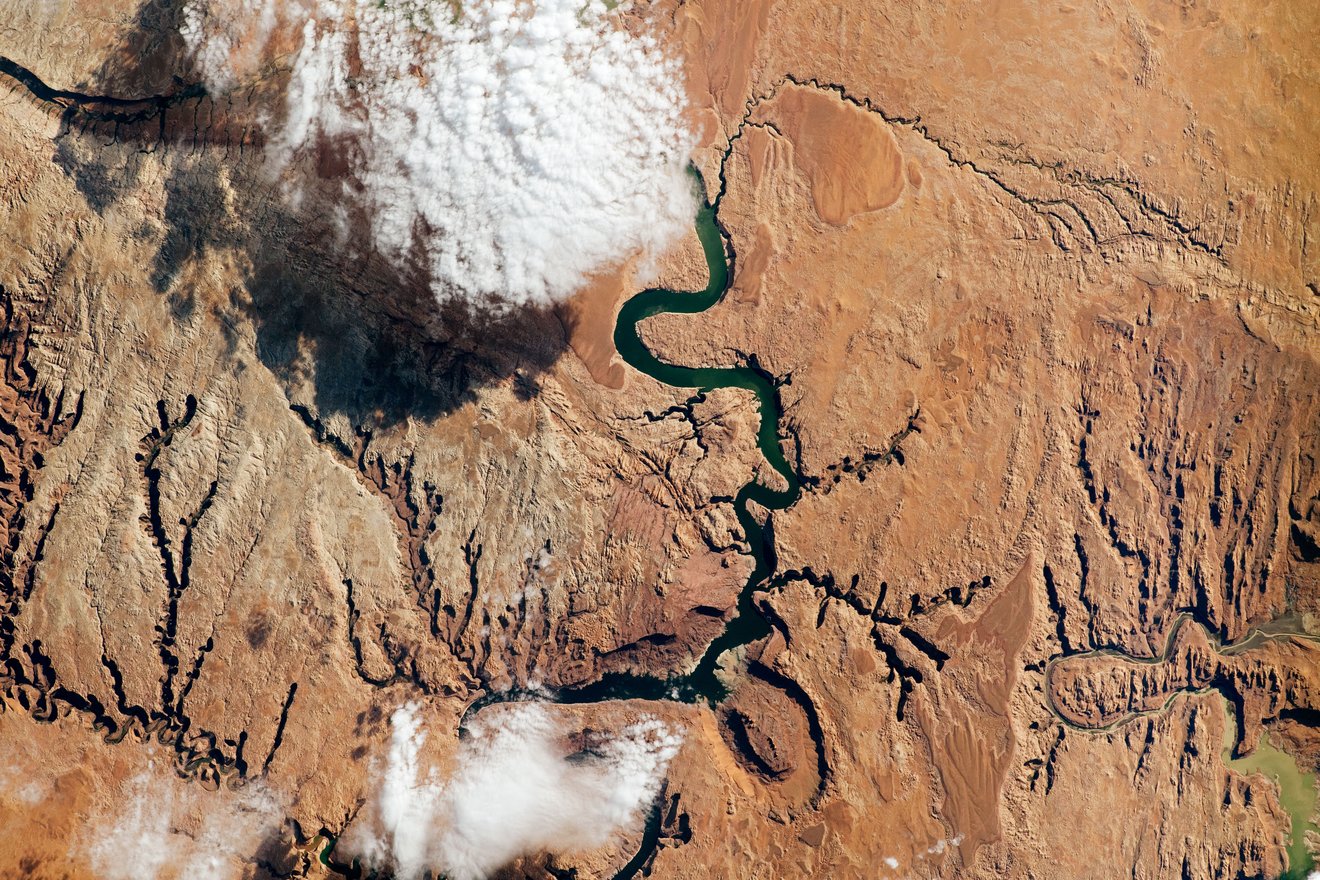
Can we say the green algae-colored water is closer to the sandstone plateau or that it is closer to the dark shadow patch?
the sandstone plateau

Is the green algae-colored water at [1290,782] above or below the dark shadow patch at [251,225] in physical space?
above

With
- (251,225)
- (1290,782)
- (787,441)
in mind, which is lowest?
(251,225)

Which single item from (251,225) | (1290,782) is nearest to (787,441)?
(251,225)

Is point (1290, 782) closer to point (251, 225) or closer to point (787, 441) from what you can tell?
point (787, 441)

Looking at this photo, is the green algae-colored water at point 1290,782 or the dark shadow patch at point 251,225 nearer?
the dark shadow patch at point 251,225

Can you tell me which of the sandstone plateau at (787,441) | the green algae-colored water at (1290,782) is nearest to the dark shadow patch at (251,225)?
the sandstone plateau at (787,441)

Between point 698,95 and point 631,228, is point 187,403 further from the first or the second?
point 698,95

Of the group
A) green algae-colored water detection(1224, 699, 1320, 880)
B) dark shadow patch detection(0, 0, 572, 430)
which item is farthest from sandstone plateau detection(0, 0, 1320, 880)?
green algae-colored water detection(1224, 699, 1320, 880)

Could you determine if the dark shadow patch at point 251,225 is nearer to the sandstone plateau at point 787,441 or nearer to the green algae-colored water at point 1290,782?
the sandstone plateau at point 787,441

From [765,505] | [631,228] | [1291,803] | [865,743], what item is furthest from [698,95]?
[1291,803]
